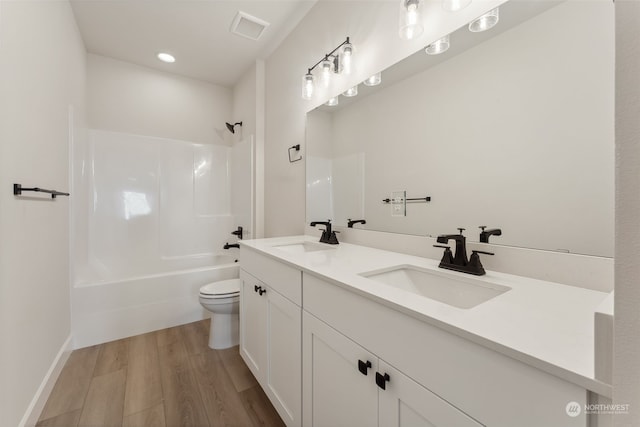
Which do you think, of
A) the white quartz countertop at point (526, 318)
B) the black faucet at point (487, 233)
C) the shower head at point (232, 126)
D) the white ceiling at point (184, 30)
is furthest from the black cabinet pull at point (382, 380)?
the shower head at point (232, 126)

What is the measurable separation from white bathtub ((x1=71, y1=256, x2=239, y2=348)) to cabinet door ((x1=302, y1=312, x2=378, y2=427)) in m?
1.84

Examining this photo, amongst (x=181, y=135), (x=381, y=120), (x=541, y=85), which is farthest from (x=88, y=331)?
(x=541, y=85)

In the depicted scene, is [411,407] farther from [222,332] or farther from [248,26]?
[248,26]

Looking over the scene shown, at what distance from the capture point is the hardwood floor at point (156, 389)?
4.31 ft

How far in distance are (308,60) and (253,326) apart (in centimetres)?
185

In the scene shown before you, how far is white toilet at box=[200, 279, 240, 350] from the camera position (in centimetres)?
193

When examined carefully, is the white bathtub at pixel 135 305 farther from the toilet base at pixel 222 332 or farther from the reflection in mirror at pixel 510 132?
the reflection in mirror at pixel 510 132

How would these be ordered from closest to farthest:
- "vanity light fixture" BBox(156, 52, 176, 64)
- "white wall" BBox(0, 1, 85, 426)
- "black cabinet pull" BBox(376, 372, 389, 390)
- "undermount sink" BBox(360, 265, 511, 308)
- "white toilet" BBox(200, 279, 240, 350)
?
"black cabinet pull" BBox(376, 372, 389, 390) < "undermount sink" BBox(360, 265, 511, 308) < "white wall" BBox(0, 1, 85, 426) < "white toilet" BBox(200, 279, 240, 350) < "vanity light fixture" BBox(156, 52, 176, 64)

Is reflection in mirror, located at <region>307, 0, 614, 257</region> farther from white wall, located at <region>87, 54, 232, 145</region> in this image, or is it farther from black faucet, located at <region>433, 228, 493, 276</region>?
white wall, located at <region>87, 54, 232, 145</region>

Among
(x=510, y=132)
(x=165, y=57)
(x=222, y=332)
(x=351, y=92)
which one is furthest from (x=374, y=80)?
(x=165, y=57)

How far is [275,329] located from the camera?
4.09ft

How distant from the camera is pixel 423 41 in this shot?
3.76 ft

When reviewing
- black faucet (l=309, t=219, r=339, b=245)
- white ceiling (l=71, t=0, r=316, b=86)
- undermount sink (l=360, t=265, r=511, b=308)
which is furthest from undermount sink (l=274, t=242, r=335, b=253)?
white ceiling (l=71, t=0, r=316, b=86)

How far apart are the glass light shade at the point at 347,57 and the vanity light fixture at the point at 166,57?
1.93 m
